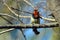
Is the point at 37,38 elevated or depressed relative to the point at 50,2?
depressed

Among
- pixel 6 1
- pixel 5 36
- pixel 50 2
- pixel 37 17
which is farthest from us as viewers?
pixel 5 36

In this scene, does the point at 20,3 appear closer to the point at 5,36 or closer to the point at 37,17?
the point at 5,36

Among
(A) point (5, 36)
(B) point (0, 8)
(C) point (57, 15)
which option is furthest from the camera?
(A) point (5, 36)

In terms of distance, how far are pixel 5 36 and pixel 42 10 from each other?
50.6 inches

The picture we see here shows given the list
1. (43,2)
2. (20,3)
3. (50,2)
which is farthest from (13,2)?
(50,2)

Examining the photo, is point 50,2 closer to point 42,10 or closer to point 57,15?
point 57,15

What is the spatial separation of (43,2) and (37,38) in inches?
47.3

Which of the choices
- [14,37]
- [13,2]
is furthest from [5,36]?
[13,2]

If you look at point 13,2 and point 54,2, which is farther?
point 13,2

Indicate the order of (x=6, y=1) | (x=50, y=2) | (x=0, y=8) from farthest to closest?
(x=0, y=8), (x=6, y=1), (x=50, y=2)

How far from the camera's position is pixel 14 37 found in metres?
5.10

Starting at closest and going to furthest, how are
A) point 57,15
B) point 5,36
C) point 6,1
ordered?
point 57,15 < point 6,1 < point 5,36

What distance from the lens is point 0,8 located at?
441cm

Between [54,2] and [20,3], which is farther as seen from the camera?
[20,3]
